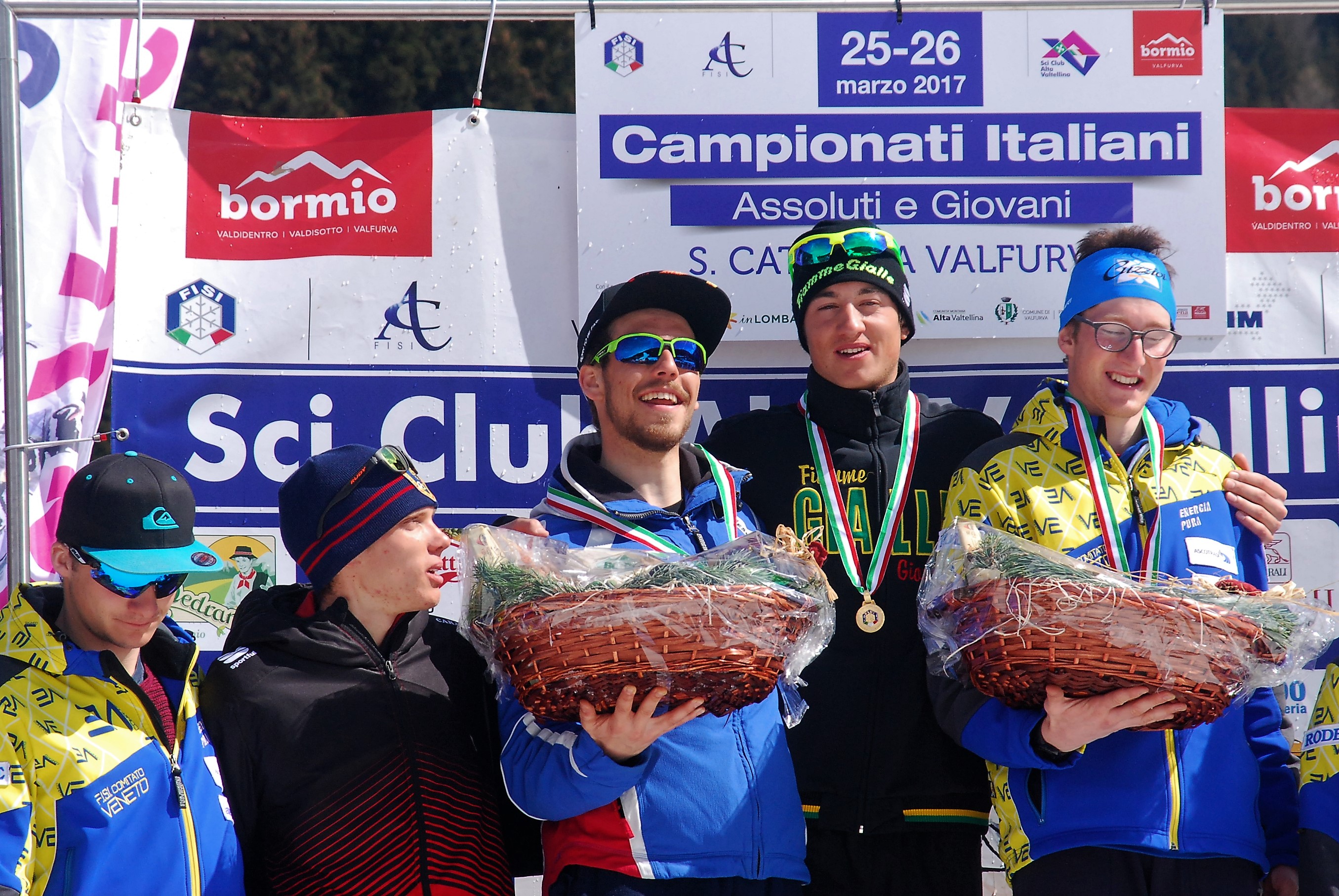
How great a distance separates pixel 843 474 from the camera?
3.53 metres

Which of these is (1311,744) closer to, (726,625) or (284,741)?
(726,625)

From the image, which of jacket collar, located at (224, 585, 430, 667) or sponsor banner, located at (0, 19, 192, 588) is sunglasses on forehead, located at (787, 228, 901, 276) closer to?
jacket collar, located at (224, 585, 430, 667)

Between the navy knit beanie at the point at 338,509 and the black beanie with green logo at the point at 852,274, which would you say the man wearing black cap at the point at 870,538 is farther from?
the navy knit beanie at the point at 338,509

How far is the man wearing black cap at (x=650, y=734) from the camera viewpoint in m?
2.84

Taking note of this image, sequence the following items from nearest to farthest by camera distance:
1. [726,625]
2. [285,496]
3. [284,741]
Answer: [726,625], [284,741], [285,496]

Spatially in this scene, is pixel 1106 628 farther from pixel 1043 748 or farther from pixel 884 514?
pixel 884 514

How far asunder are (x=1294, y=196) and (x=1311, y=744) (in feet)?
7.34

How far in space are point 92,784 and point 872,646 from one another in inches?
75.2

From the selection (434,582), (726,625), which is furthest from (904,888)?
(434,582)

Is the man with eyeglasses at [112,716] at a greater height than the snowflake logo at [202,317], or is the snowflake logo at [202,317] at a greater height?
the snowflake logo at [202,317]

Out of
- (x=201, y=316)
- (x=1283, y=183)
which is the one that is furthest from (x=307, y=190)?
(x=1283, y=183)

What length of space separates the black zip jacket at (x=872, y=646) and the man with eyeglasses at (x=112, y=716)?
1.49m

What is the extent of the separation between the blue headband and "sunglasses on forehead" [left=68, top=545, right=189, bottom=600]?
2413 millimetres

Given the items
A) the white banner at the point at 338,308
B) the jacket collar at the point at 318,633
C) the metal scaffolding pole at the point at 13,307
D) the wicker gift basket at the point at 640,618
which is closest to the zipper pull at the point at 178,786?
the jacket collar at the point at 318,633
